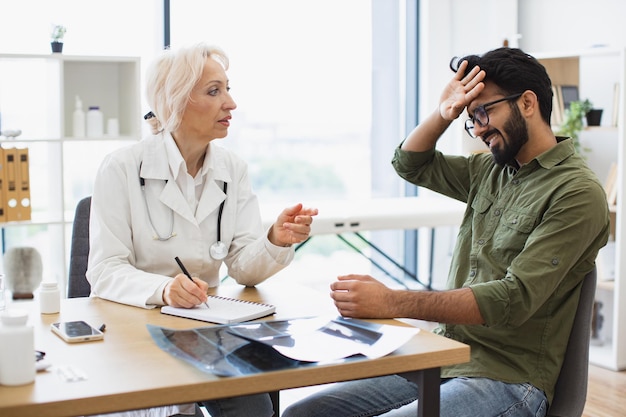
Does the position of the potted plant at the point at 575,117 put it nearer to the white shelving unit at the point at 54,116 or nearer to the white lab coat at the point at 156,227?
the white shelving unit at the point at 54,116

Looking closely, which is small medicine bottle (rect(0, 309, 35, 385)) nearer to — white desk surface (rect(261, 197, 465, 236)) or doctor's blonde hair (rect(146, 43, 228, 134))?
doctor's blonde hair (rect(146, 43, 228, 134))

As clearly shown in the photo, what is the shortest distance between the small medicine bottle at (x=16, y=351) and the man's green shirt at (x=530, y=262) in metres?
0.95

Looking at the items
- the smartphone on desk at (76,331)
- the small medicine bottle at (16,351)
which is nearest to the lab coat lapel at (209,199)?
the smartphone on desk at (76,331)

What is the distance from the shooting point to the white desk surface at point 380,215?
4008 mm

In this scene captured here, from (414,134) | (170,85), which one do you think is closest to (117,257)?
(170,85)

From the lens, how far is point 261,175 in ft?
16.1

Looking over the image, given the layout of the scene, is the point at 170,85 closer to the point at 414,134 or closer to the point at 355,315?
the point at 414,134

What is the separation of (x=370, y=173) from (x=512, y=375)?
340cm

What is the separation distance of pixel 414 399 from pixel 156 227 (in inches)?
31.5

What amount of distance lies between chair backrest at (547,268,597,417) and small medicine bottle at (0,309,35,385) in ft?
3.86

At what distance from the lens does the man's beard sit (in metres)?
2.05

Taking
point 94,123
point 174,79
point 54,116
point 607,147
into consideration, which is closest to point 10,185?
point 54,116

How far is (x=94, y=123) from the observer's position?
3807 millimetres

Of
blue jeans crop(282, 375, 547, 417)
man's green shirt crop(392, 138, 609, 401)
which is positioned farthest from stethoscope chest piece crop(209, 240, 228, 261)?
man's green shirt crop(392, 138, 609, 401)
